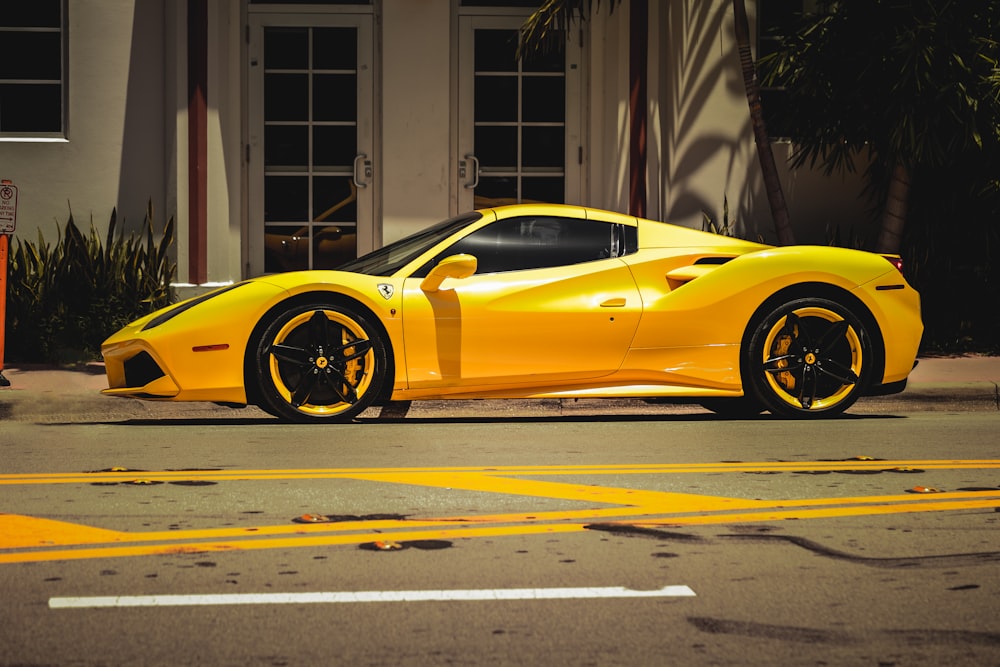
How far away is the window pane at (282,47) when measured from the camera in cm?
1410

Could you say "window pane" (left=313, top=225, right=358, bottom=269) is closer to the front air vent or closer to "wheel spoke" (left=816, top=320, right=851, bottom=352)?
the front air vent

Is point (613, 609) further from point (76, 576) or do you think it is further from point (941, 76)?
point (941, 76)

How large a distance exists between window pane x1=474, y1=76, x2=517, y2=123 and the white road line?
10118 millimetres

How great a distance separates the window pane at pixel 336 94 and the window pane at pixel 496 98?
3.89 feet

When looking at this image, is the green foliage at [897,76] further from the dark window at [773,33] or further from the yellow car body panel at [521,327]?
the yellow car body panel at [521,327]

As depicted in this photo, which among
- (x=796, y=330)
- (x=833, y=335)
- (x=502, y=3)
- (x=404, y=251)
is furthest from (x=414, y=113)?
(x=833, y=335)

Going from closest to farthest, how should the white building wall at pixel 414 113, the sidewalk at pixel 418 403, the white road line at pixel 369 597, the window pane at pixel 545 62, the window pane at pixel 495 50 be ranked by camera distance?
the white road line at pixel 369 597 → the sidewalk at pixel 418 403 → the white building wall at pixel 414 113 → the window pane at pixel 495 50 → the window pane at pixel 545 62

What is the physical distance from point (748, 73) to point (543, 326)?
17.9ft

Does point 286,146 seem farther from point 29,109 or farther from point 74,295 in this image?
point 74,295

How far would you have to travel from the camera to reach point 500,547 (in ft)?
17.0

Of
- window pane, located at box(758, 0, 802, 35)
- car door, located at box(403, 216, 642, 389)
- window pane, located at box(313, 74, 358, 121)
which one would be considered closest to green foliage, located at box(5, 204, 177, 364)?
window pane, located at box(313, 74, 358, 121)

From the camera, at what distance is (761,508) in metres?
5.92

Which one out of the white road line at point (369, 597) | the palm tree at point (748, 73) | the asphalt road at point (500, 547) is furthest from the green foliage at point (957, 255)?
the white road line at point (369, 597)

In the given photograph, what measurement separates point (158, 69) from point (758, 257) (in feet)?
22.7
